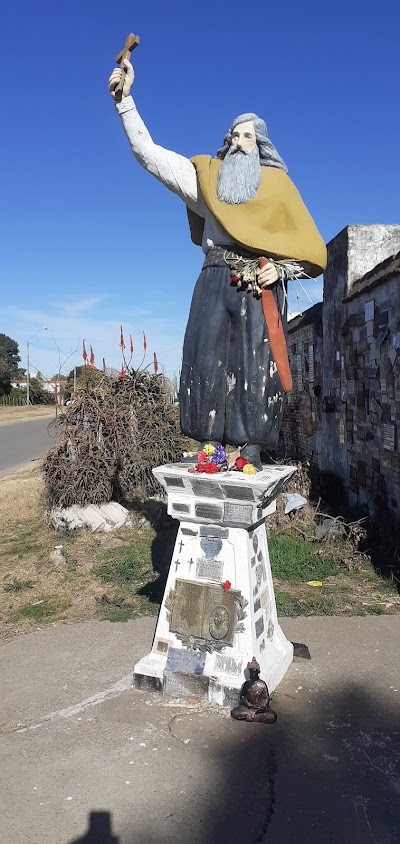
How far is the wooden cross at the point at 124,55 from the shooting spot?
10.9ft

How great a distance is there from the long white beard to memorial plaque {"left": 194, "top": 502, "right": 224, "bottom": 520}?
5.45ft

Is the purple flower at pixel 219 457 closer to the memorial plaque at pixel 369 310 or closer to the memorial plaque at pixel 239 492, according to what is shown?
the memorial plaque at pixel 239 492

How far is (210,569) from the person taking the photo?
11.5 ft

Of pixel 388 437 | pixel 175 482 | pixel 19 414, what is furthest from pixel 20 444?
pixel 175 482

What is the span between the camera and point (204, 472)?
351 centimetres

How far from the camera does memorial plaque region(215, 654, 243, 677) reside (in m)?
3.41

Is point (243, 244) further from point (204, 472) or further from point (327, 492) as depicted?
point (327, 492)

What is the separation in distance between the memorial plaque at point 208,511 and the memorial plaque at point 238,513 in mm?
36

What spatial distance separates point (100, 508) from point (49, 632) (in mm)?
3194

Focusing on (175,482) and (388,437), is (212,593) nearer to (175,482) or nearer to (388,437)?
(175,482)

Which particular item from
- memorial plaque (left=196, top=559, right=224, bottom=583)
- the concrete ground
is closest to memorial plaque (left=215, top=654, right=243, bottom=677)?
the concrete ground

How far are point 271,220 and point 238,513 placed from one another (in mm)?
1603

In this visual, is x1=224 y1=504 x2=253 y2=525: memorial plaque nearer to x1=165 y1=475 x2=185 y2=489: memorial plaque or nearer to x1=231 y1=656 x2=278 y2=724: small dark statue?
x1=165 y1=475 x2=185 y2=489: memorial plaque

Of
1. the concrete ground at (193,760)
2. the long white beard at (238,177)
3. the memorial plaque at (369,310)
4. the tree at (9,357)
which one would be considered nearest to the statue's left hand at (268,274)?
the long white beard at (238,177)
